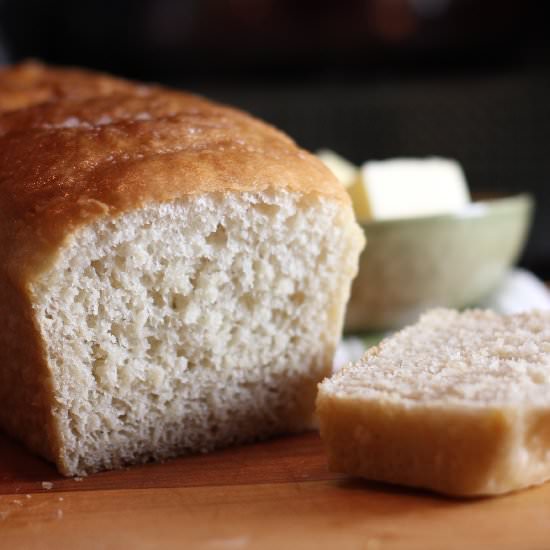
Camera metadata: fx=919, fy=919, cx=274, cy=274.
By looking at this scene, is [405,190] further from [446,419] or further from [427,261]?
[446,419]

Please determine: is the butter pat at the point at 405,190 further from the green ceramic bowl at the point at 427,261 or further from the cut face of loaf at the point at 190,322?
the cut face of loaf at the point at 190,322

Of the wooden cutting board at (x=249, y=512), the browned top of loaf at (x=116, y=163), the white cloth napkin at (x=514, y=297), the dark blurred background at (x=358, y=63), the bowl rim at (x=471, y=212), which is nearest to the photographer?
the wooden cutting board at (x=249, y=512)

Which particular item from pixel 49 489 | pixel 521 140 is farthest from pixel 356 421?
pixel 521 140

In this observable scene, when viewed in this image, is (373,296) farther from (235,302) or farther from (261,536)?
(261,536)

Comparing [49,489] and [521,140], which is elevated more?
[521,140]

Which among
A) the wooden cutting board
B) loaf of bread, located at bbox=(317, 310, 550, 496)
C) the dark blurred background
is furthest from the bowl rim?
the dark blurred background

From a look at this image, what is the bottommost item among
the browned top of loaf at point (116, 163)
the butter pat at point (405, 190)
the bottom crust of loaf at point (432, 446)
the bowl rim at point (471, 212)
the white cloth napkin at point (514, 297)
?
the white cloth napkin at point (514, 297)

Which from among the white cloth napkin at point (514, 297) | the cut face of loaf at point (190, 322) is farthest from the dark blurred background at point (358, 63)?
the cut face of loaf at point (190, 322)
